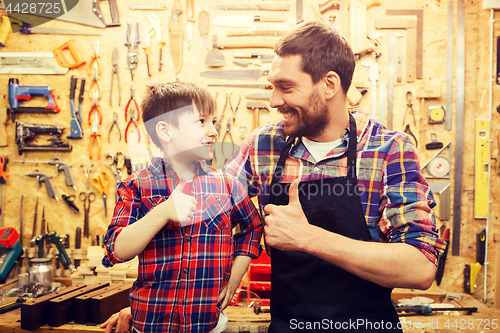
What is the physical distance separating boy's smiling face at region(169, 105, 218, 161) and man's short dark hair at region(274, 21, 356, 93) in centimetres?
40

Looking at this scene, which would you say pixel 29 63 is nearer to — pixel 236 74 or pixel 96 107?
pixel 96 107

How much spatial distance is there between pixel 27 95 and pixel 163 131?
6.79 feet

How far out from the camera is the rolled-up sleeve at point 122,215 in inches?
44.7

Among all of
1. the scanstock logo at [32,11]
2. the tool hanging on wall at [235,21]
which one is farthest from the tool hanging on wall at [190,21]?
the scanstock logo at [32,11]

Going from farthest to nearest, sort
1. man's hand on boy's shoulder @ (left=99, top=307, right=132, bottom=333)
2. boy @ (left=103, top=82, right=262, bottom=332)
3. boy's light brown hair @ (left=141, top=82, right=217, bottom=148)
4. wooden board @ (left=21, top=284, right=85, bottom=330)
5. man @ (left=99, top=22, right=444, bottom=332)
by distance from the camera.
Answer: wooden board @ (left=21, top=284, right=85, bottom=330)
man's hand on boy's shoulder @ (left=99, top=307, right=132, bottom=333)
boy's light brown hair @ (left=141, top=82, right=217, bottom=148)
boy @ (left=103, top=82, right=262, bottom=332)
man @ (left=99, top=22, right=444, bottom=332)

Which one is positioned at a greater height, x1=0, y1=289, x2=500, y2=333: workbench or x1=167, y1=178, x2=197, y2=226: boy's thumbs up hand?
x1=167, y1=178, x2=197, y2=226: boy's thumbs up hand

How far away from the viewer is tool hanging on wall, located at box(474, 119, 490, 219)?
252cm

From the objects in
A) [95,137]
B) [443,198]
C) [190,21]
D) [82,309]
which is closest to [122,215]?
[82,309]

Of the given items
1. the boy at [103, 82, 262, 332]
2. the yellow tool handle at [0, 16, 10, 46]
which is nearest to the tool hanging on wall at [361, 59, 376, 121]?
the boy at [103, 82, 262, 332]

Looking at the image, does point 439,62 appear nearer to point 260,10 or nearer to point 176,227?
point 260,10

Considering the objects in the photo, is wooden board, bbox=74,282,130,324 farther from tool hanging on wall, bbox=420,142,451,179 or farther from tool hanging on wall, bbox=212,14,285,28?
tool hanging on wall, bbox=420,142,451,179

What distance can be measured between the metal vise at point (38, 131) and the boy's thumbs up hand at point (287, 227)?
2.25m

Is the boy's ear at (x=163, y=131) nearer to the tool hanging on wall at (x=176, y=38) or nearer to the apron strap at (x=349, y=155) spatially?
the apron strap at (x=349, y=155)

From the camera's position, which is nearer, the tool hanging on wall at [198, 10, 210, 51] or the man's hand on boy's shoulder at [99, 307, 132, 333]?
the man's hand on boy's shoulder at [99, 307, 132, 333]
